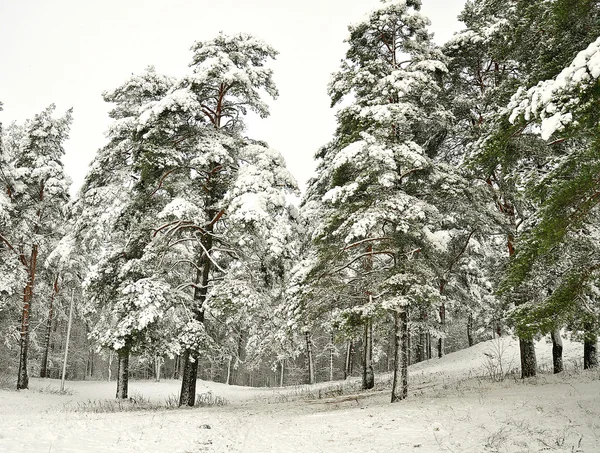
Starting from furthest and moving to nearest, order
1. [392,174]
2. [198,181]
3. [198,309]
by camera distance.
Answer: [198,181], [198,309], [392,174]

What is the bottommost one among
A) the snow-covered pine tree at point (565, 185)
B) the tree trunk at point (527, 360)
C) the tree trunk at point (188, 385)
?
the tree trunk at point (188, 385)

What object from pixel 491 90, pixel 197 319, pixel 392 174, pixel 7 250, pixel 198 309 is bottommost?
pixel 197 319

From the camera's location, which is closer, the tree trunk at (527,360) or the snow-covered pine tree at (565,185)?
the snow-covered pine tree at (565,185)

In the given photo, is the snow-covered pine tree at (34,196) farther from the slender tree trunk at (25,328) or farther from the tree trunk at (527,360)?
the tree trunk at (527,360)

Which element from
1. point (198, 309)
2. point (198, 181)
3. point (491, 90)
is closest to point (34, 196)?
point (198, 181)

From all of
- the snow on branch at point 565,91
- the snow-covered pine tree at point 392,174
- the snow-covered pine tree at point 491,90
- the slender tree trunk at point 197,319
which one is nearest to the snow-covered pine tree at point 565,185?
the snow on branch at point 565,91

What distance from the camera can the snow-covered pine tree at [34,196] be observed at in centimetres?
1989

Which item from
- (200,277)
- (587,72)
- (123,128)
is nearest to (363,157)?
(587,72)

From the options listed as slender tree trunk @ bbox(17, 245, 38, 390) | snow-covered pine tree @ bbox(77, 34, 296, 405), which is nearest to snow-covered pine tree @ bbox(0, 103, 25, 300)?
slender tree trunk @ bbox(17, 245, 38, 390)

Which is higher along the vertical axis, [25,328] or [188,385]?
[25,328]

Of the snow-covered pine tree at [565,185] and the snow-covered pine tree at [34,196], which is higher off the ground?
the snow-covered pine tree at [34,196]

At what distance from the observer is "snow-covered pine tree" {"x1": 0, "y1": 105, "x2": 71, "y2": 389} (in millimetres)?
19891

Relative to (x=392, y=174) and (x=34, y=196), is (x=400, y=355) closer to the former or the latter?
(x=392, y=174)

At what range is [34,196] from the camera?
69.9 ft
